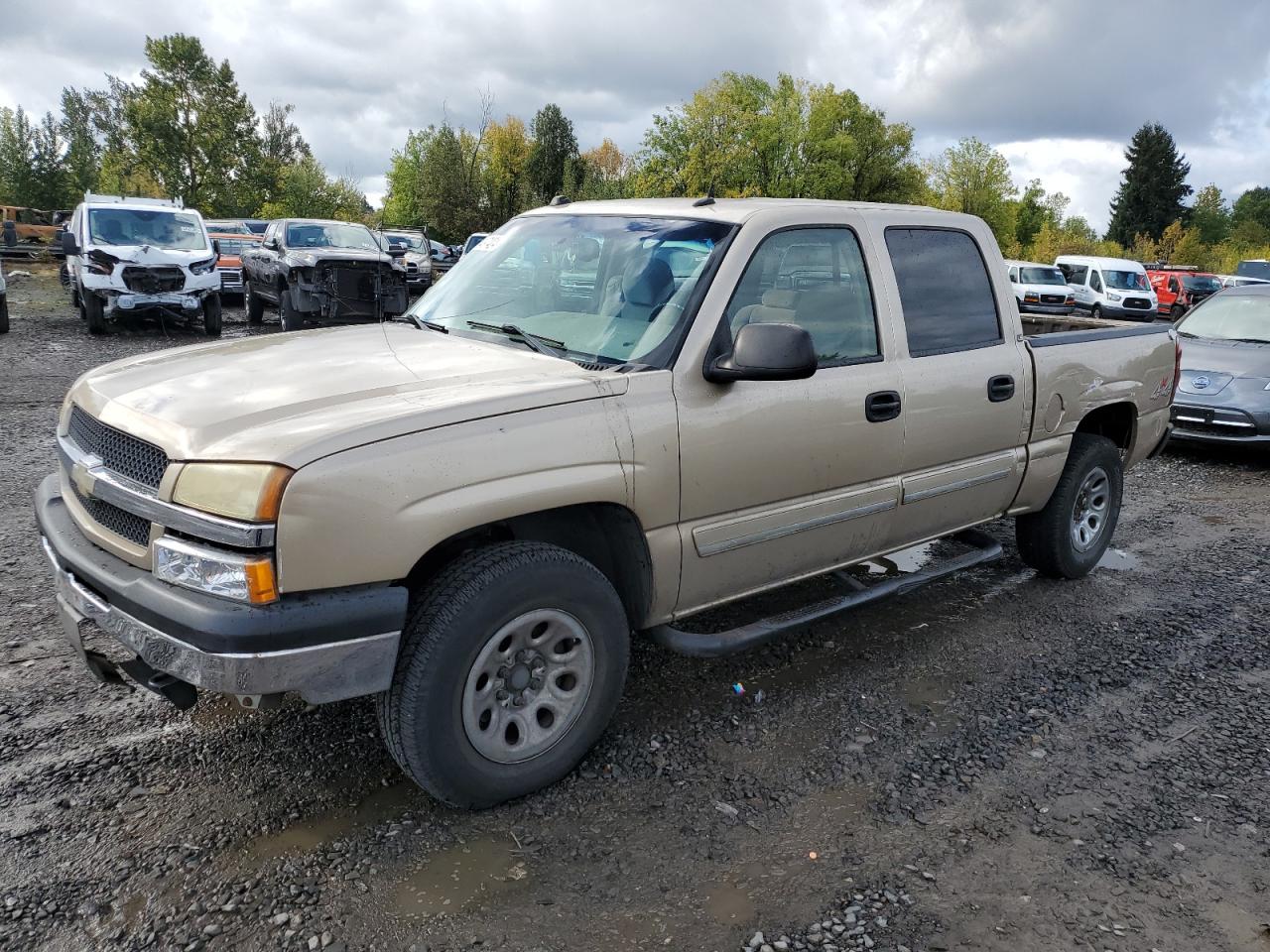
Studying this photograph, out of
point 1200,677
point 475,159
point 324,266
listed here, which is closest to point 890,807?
point 1200,677

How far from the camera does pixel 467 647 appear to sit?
2748 millimetres

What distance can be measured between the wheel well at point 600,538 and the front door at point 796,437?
0.17m

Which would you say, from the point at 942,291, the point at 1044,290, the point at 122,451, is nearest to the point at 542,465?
the point at 122,451

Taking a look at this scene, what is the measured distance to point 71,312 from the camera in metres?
18.4

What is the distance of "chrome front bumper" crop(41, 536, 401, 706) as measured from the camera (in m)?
2.44

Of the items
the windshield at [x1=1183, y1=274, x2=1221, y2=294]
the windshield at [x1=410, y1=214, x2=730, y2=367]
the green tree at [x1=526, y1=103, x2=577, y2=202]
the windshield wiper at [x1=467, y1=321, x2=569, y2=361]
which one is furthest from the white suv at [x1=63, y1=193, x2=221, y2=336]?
the green tree at [x1=526, y1=103, x2=577, y2=202]

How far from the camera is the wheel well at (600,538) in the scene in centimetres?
307

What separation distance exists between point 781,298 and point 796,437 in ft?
1.78

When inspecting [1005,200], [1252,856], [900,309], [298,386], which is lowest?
[1252,856]

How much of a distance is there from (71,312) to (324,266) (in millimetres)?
7268

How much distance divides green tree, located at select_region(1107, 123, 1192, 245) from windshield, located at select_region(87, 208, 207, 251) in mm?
80022

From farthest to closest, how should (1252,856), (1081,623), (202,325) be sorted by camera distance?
1. (202,325)
2. (1081,623)
3. (1252,856)

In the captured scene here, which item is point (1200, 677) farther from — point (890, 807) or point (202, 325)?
point (202, 325)

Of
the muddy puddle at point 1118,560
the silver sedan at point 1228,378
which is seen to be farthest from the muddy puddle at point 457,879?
the silver sedan at point 1228,378
